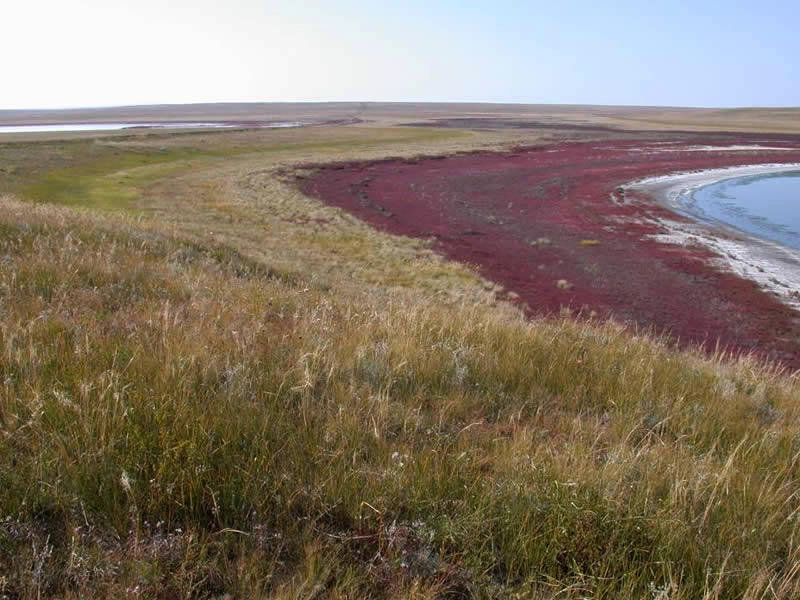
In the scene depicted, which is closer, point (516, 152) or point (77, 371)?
point (77, 371)

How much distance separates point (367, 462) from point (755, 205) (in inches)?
1499

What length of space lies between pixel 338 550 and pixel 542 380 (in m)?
2.47

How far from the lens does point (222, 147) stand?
60125mm

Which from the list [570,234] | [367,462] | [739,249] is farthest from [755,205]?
[367,462]

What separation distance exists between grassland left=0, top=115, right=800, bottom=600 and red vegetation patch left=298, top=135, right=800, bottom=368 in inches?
254

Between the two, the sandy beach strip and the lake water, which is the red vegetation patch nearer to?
the sandy beach strip

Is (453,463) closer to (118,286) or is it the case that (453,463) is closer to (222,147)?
(118,286)

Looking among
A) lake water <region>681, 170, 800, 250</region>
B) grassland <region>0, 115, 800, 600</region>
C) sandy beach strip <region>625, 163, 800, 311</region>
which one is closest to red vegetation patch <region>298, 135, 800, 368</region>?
sandy beach strip <region>625, 163, 800, 311</region>

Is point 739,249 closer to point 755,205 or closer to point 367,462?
point 755,205

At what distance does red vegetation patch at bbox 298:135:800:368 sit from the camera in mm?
15750

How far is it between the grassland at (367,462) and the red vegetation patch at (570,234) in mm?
6447

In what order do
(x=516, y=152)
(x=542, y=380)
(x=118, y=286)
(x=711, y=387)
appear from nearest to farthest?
1. (x=542, y=380)
2. (x=711, y=387)
3. (x=118, y=286)
4. (x=516, y=152)

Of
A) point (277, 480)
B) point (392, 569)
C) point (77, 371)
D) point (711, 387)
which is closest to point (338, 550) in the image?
point (392, 569)

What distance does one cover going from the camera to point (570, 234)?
83.0ft
